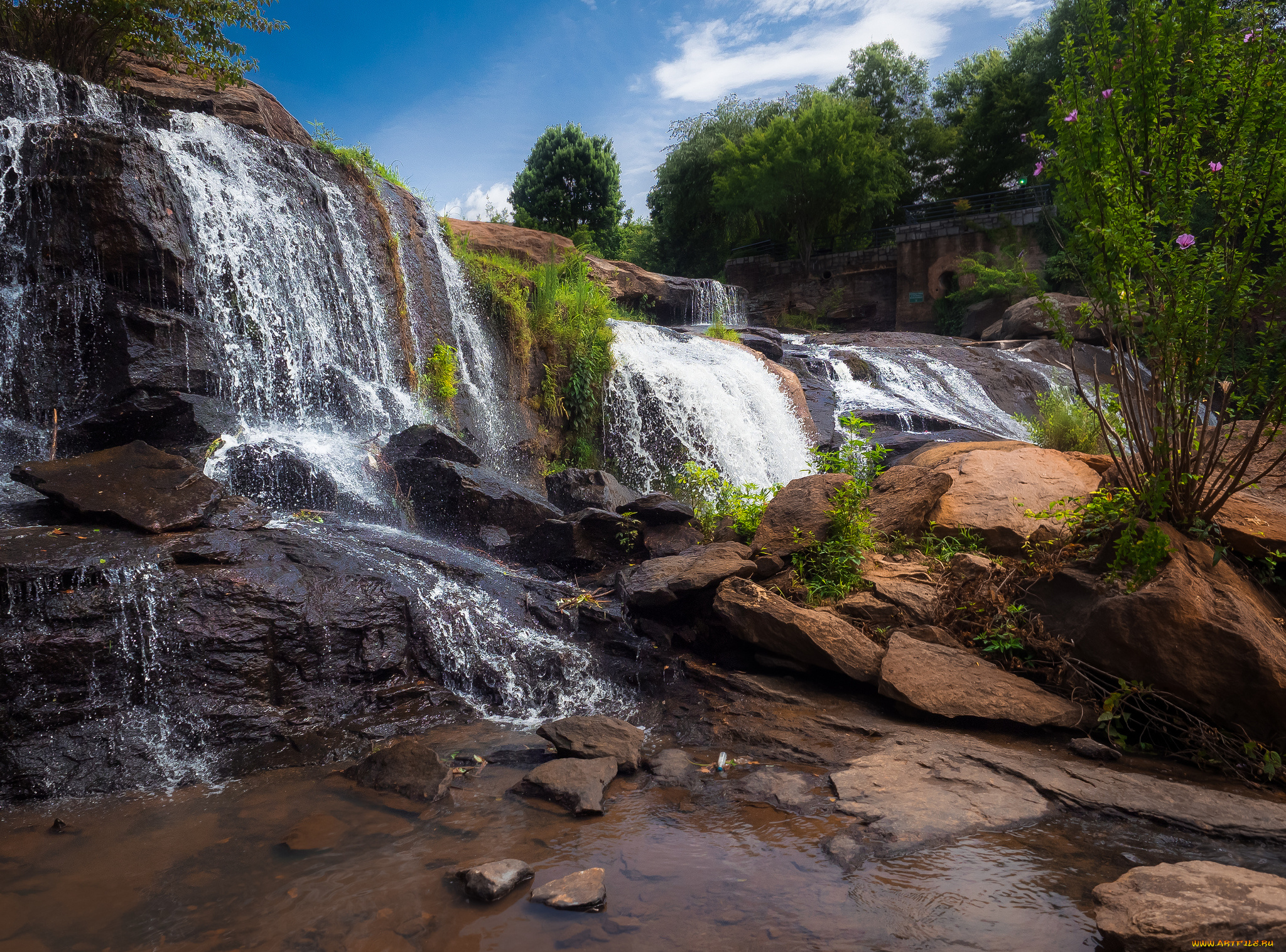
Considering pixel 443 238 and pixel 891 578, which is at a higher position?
pixel 443 238

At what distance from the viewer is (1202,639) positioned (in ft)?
11.9

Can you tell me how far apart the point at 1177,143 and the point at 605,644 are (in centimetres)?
452

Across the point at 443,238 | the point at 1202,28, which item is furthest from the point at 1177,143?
the point at 443,238

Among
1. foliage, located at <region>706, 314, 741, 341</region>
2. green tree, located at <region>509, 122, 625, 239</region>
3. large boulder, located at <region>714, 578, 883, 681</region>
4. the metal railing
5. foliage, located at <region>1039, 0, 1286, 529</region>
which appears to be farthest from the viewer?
green tree, located at <region>509, 122, 625, 239</region>

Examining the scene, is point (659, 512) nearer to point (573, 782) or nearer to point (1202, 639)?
point (573, 782)

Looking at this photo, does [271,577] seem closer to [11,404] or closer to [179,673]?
[179,673]

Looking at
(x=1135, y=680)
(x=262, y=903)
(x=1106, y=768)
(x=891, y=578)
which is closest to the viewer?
(x=262, y=903)

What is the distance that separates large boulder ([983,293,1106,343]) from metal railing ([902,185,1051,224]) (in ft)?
23.2

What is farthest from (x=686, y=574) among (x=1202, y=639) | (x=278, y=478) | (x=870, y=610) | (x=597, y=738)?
(x=278, y=478)

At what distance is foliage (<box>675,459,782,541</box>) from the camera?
599cm

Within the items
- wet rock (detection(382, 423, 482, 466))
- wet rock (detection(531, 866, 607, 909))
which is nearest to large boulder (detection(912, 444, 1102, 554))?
wet rock (detection(531, 866, 607, 909))

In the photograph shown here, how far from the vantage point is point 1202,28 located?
12.9 feet

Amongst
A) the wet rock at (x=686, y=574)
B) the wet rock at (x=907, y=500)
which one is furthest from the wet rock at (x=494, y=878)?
the wet rock at (x=907, y=500)

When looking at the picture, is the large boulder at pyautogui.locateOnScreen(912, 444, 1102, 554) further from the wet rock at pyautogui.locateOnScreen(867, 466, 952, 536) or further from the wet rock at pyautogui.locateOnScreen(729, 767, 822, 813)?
the wet rock at pyautogui.locateOnScreen(729, 767, 822, 813)
